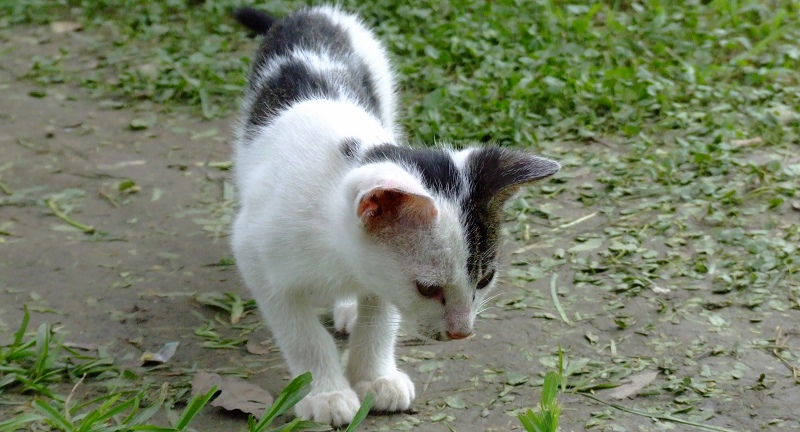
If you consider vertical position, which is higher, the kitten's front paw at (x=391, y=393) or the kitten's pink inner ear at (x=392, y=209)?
the kitten's pink inner ear at (x=392, y=209)

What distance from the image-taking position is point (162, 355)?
4156mm

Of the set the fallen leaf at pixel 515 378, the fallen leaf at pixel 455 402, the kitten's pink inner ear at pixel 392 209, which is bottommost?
the fallen leaf at pixel 455 402

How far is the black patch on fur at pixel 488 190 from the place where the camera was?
329cm

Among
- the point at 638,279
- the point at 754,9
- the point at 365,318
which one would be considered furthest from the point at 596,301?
the point at 754,9

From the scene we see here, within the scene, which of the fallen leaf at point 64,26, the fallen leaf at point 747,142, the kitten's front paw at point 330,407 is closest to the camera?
the kitten's front paw at point 330,407

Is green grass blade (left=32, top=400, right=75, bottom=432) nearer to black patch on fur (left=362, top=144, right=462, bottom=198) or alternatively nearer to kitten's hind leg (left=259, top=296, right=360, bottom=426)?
kitten's hind leg (left=259, top=296, right=360, bottom=426)

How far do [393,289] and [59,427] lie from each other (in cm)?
132

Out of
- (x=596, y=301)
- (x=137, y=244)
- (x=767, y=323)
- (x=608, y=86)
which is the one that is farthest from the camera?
(x=608, y=86)

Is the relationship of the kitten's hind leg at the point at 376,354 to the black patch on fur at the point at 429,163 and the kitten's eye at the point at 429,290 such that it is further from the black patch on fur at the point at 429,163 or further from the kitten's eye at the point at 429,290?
the black patch on fur at the point at 429,163

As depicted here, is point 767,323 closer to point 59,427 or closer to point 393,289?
point 393,289

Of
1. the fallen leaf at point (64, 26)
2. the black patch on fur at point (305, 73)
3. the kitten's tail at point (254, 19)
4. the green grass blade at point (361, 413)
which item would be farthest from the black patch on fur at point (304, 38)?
the fallen leaf at point (64, 26)

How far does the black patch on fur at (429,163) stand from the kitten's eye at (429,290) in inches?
12.8

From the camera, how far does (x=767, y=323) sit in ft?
13.8

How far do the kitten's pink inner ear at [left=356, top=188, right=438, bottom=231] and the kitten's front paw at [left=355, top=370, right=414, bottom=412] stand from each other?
2.60ft
